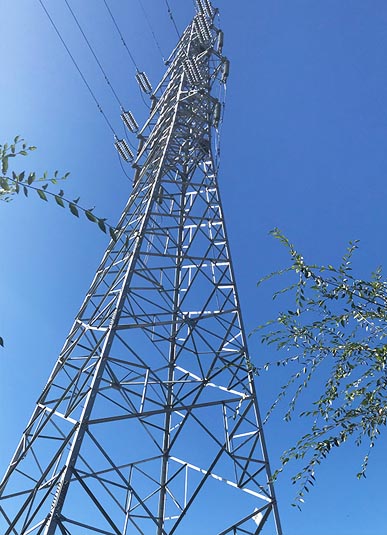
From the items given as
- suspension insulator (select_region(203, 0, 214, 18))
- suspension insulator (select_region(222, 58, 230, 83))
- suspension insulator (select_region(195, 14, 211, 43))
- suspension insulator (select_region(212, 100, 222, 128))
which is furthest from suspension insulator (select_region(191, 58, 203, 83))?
suspension insulator (select_region(203, 0, 214, 18))

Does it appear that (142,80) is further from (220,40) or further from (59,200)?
(59,200)

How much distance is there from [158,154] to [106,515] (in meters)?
7.06

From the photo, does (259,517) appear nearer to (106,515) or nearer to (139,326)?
(106,515)

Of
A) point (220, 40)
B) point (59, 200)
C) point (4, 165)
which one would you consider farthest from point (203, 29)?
point (59, 200)

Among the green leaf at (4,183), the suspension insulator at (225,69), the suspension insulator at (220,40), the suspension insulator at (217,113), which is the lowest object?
the green leaf at (4,183)

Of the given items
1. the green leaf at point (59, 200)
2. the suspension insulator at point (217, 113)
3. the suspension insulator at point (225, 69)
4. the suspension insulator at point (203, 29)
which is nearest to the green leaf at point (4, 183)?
the green leaf at point (59, 200)

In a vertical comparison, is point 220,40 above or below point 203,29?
above

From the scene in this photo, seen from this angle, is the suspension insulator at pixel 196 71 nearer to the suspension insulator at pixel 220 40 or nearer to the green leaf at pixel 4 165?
the suspension insulator at pixel 220 40

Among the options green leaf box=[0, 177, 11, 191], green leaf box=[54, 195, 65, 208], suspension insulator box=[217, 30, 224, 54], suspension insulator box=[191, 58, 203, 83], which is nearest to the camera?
green leaf box=[54, 195, 65, 208]

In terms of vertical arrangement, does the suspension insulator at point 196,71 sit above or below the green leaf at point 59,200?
above

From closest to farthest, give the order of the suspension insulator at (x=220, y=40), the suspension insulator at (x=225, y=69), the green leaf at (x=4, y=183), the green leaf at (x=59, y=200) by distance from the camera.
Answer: the green leaf at (x=59, y=200) < the green leaf at (x=4, y=183) < the suspension insulator at (x=225, y=69) < the suspension insulator at (x=220, y=40)

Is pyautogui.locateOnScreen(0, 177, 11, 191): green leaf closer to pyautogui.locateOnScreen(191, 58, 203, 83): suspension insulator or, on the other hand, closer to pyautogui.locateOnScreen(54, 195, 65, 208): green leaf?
pyautogui.locateOnScreen(54, 195, 65, 208): green leaf

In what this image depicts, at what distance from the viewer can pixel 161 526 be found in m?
6.73

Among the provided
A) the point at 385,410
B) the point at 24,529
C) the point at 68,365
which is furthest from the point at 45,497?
the point at 385,410
